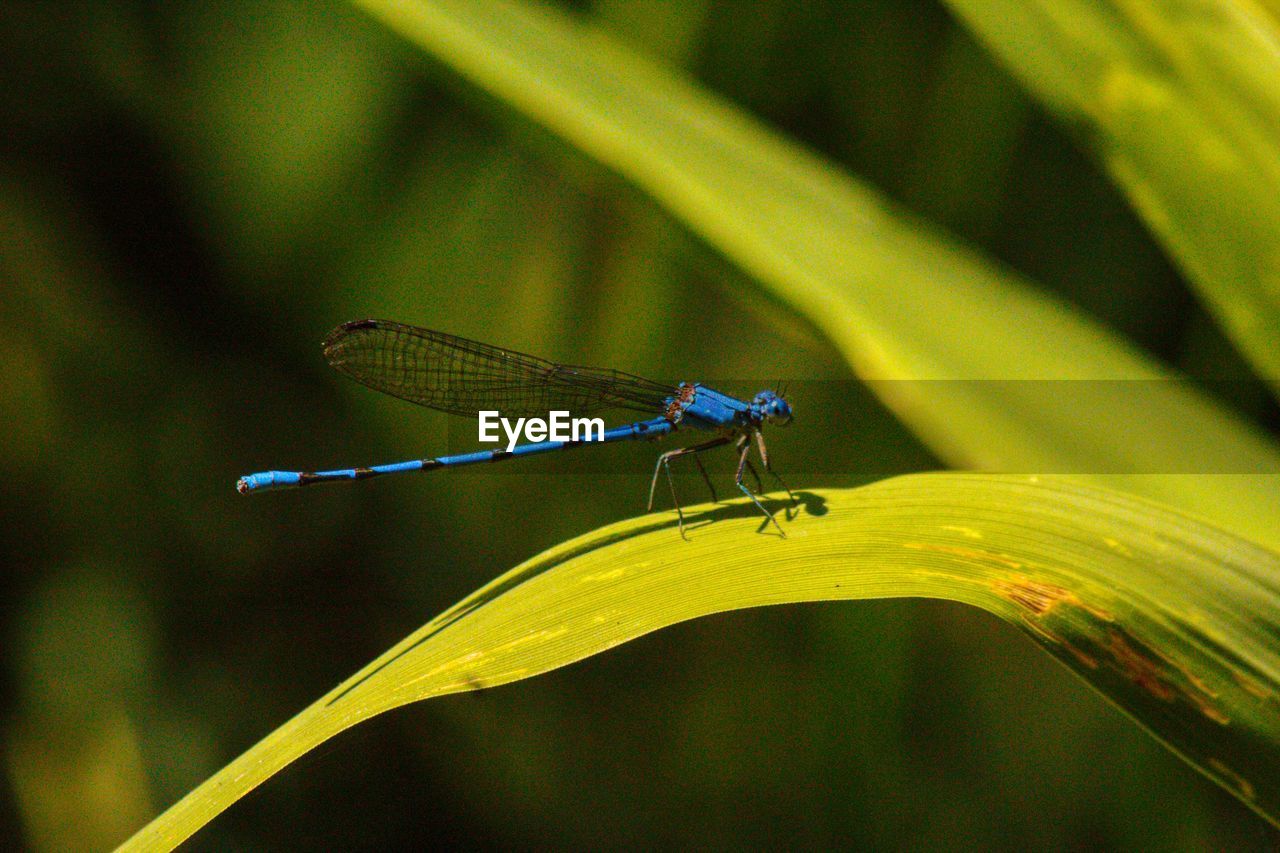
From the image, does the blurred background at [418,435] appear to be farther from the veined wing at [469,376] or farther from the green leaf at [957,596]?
the green leaf at [957,596]

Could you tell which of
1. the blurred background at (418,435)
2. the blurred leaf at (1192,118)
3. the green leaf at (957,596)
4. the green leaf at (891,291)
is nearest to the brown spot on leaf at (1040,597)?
the green leaf at (957,596)

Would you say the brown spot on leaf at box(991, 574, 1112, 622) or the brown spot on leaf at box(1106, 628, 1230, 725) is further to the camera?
the brown spot on leaf at box(991, 574, 1112, 622)

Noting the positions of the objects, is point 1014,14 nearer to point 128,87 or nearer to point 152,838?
point 152,838

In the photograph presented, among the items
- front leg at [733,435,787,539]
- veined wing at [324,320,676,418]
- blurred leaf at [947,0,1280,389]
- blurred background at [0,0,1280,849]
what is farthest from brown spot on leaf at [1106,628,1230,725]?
veined wing at [324,320,676,418]

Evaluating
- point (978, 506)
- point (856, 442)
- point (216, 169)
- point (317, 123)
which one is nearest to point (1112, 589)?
point (978, 506)

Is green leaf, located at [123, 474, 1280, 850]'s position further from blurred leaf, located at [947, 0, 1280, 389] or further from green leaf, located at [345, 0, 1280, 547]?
blurred leaf, located at [947, 0, 1280, 389]

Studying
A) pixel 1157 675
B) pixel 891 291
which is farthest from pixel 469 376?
pixel 1157 675

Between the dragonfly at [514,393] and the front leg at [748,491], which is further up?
the dragonfly at [514,393]
